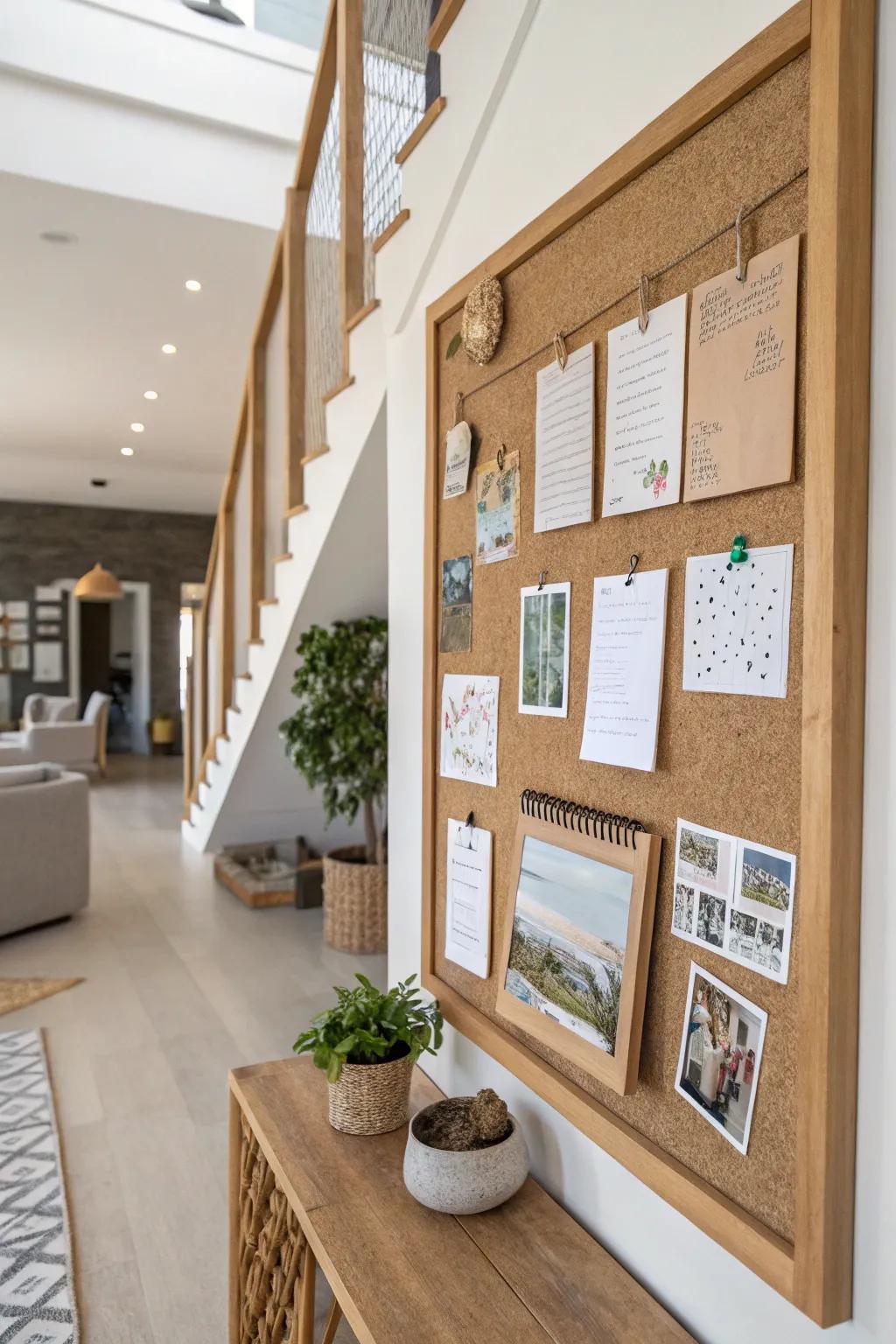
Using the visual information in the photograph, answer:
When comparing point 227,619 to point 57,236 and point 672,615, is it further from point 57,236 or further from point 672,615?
point 672,615

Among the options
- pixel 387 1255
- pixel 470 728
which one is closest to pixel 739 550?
pixel 470 728

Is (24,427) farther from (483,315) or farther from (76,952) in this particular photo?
(483,315)

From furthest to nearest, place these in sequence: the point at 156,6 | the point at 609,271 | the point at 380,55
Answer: the point at 156,6, the point at 380,55, the point at 609,271

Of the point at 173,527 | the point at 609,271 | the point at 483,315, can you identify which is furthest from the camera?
the point at 173,527

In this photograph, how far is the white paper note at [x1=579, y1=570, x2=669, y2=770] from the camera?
1.09 meters

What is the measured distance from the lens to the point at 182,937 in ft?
13.8

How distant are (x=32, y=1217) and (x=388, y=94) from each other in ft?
10.4

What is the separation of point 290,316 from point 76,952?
9.38 ft

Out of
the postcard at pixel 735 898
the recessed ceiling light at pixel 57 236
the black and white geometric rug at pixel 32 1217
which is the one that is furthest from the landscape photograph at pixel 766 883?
the recessed ceiling light at pixel 57 236

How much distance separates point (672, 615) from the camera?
1070 millimetres

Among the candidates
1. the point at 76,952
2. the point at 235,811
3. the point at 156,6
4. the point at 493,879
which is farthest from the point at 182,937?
the point at 156,6

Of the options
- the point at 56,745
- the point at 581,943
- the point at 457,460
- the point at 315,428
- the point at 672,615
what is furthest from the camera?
the point at 56,745

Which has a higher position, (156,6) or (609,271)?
(156,6)

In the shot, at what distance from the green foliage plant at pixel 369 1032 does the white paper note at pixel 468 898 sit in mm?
117
